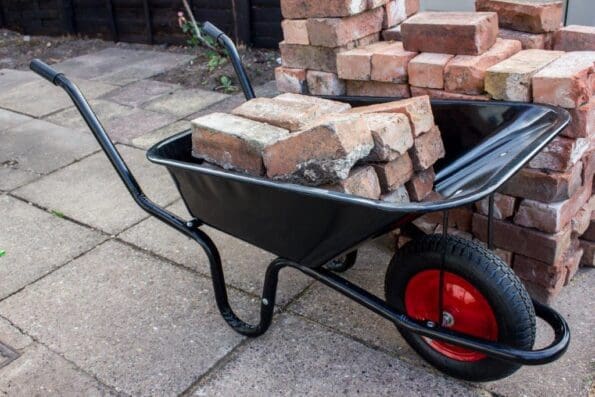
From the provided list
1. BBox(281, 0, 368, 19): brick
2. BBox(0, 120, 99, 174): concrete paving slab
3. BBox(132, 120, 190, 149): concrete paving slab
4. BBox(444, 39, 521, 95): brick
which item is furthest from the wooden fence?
BBox(444, 39, 521, 95): brick

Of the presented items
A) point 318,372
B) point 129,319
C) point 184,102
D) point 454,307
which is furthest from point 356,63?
point 184,102

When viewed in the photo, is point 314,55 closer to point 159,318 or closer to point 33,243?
point 159,318

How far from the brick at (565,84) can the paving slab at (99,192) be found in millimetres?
2213

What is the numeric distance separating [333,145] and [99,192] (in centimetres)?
237

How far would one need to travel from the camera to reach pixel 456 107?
2.37m

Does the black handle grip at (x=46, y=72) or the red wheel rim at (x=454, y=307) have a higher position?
the black handle grip at (x=46, y=72)

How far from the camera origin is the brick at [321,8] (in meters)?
2.76

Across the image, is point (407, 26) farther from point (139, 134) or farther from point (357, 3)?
point (139, 134)

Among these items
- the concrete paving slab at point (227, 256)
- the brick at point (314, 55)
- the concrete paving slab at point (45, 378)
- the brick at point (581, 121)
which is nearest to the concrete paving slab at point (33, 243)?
the concrete paving slab at point (227, 256)

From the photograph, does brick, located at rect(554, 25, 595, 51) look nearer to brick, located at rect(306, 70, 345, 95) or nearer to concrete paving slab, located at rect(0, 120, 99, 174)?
brick, located at rect(306, 70, 345, 95)

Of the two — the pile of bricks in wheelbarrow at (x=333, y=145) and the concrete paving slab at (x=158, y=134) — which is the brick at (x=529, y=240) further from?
the concrete paving slab at (x=158, y=134)

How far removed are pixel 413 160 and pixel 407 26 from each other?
2.40 feet

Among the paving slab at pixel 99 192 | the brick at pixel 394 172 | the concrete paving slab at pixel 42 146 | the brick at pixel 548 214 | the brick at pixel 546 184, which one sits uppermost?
the brick at pixel 394 172

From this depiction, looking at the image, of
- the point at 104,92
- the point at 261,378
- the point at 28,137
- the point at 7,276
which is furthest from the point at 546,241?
the point at 104,92
